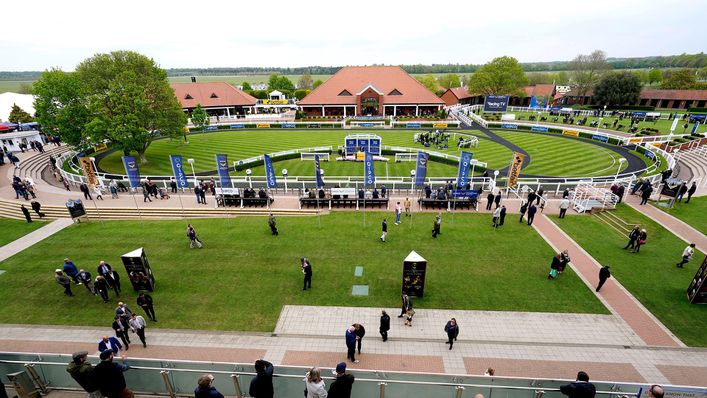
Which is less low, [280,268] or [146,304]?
[146,304]

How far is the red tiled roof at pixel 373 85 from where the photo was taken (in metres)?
69.4

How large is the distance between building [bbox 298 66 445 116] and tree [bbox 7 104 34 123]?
48248 millimetres

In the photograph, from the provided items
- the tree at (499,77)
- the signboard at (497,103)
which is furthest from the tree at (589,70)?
the signboard at (497,103)

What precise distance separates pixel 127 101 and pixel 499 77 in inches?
2997

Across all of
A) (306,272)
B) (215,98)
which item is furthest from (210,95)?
(306,272)

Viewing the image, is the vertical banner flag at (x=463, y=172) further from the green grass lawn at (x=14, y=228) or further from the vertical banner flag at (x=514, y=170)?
the green grass lawn at (x=14, y=228)

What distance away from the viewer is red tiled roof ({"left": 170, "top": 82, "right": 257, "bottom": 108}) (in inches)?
2847

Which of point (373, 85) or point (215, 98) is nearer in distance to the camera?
point (373, 85)

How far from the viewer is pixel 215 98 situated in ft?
245

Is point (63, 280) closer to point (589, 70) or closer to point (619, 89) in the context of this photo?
point (619, 89)

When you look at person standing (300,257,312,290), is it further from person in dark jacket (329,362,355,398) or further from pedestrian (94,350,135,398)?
pedestrian (94,350,135,398)

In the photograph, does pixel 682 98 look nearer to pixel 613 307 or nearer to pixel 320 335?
pixel 613 307

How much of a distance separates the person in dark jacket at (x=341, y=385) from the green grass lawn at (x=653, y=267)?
Result: 12.1m

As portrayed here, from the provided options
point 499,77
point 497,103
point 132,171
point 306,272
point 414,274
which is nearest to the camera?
point 414,274
